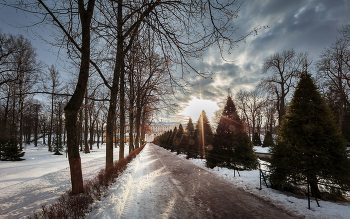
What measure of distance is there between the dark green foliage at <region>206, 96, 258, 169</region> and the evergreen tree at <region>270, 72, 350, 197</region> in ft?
10.3

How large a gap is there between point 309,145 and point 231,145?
459 cm

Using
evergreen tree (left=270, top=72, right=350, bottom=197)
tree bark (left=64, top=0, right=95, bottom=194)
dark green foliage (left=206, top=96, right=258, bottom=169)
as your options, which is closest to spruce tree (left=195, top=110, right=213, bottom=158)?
dark green foliage (left=206, top=96, right=258, bottom=169)

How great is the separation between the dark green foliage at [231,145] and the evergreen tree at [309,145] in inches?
124

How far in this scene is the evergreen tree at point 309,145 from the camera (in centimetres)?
502

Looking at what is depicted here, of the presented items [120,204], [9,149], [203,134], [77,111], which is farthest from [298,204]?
[9,149]

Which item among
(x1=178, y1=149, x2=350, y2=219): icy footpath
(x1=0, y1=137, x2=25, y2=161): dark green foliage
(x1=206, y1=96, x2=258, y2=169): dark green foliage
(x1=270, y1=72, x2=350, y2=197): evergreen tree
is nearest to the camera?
(x1=178, y1=149, x2=350, y2=219): icy footpath

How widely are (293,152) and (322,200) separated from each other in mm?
1543

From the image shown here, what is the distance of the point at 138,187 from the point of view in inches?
256

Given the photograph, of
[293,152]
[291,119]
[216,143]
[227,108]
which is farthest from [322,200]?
[227,108]

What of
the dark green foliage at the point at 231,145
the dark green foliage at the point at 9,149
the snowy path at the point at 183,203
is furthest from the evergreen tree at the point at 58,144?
the dark green foliage at the point at 231,145

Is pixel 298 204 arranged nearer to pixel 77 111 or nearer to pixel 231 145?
pixel 231 145

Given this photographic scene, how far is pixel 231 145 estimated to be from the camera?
32.3 ft

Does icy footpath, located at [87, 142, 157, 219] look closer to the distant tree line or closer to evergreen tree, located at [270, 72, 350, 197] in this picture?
evergreen tree, located at [270, 72, 350, 197]

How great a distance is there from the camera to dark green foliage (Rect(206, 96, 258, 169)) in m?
9.33
